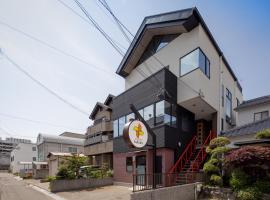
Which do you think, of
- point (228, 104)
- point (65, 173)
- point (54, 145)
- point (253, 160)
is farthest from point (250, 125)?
point (54, 145)

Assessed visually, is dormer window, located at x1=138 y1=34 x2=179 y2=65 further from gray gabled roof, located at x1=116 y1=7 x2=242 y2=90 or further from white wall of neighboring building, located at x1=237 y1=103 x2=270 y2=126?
white wall of neighboring building, located at x1=237 y1=103 x2=270 y2=126

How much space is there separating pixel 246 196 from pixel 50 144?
46.8m

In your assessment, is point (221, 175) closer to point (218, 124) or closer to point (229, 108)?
point (218, 124)

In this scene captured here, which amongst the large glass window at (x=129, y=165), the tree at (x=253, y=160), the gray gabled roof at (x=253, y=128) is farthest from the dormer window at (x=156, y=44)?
the tree at (x=253, y=160)

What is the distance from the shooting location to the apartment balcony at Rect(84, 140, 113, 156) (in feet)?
84.1

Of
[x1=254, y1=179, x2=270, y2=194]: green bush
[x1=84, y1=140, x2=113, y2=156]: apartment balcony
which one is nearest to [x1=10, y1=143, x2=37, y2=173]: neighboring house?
[x1=84, y1=140, x2=113, y2=156]: apartment balcony

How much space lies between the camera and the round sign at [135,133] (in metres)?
10.1

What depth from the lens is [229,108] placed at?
70.9ft

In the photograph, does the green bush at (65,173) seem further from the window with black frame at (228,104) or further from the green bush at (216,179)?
the window with black frame at (228,104)

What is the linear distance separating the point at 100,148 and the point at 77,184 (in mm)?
8502

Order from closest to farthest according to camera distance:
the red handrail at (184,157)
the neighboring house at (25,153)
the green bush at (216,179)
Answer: the green bush at (216,179) < the red handrail at (184,157) < the neighboring house at (25,153)

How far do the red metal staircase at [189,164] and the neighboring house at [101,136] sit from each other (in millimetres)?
10962

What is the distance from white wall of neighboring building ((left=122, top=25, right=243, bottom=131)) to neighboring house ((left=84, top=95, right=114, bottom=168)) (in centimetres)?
949

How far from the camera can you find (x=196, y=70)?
1580 cm
